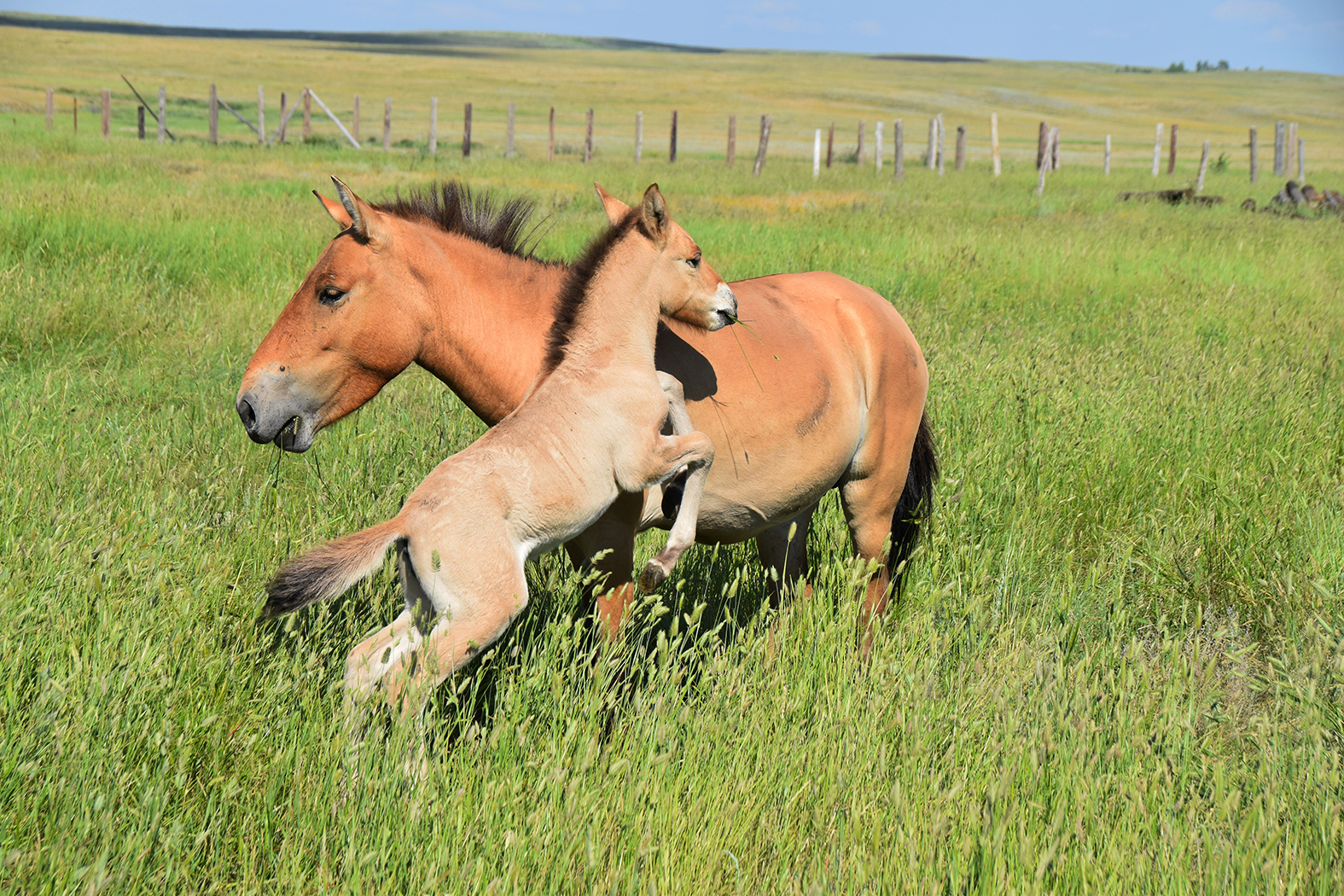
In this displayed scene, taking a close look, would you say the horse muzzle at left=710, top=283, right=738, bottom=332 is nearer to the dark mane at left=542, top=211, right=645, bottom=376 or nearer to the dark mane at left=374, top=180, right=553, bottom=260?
the dark mane at left=542, top=211, right=645, bottom=376

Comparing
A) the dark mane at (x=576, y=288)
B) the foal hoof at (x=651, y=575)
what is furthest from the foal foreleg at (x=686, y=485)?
the dark mane at (x=576, y=288)

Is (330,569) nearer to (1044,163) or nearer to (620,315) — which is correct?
(620,315)

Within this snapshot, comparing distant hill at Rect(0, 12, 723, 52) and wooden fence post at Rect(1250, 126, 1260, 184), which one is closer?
wooden fence post at Rect(1250, 126, 1260, 184)

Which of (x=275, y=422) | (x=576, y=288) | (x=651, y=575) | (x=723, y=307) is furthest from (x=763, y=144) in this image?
(x=651, y=575)

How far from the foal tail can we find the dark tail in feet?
8.73

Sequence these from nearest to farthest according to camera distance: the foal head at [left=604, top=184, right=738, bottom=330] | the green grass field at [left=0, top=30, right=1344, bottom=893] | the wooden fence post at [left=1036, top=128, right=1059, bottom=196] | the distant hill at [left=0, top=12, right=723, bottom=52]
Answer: the green grass field at [left=0, top=30, right=1344, bottom=893]
the foal head at [left=604, top=184, right=738, bottom=330]
the wooden fence post at [left=1036, top=128, right=1059, bottom=196]
the distant hill at [left=0, top=12, right=723, bottom=52]

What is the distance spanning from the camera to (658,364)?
3.07 m

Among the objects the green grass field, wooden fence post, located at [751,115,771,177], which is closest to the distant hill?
wooden fence post, located at [751,115,771,177]

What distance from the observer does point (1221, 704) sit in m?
3.19

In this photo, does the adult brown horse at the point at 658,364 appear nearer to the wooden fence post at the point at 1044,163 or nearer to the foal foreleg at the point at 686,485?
the foal foreleg at the point at 686,485

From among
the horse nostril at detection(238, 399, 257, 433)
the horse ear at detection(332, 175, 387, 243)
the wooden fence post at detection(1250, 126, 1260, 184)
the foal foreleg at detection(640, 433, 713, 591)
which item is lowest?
the foal foreleg at detection(640, 433, 713, 591)

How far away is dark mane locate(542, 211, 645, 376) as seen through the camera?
264 centimetres

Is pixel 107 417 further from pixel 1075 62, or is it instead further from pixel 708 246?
pixel 1075 62

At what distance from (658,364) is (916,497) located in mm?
1760
